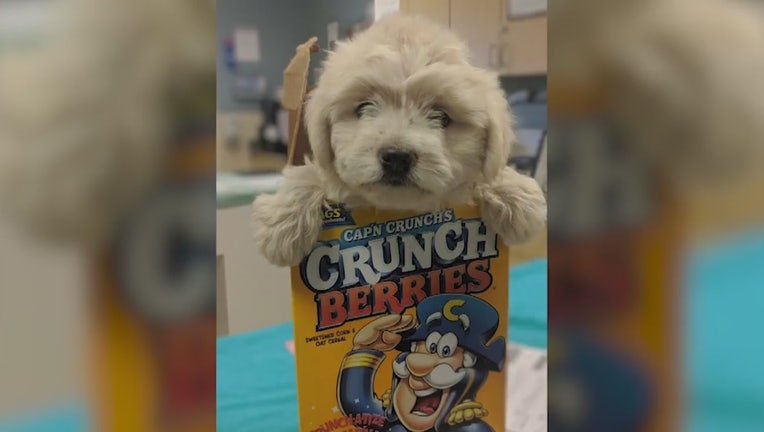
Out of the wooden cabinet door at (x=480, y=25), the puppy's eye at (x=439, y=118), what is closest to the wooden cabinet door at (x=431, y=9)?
the wooden cabinet door at (x=480, y=25)

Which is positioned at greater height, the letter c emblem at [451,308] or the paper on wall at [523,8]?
the paper on wall at [523,8]

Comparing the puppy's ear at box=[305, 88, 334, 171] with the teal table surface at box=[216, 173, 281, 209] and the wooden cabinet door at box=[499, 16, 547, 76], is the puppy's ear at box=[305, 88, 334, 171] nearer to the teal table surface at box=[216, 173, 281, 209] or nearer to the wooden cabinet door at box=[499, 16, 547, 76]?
the teal table surface at box=[216, 173, 281, 209]

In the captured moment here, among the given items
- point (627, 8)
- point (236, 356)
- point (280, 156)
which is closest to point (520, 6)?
point (280, 156)

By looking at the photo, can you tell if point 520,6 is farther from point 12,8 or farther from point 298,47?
point 12,8

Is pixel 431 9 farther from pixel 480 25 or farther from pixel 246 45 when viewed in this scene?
pixel 246 45

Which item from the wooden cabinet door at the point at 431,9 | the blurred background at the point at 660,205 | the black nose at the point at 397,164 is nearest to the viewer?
the blurred background at the point at 660,205

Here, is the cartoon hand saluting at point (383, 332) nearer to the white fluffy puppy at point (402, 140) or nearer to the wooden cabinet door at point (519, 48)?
the white fluffy puppy at point (402, 140)

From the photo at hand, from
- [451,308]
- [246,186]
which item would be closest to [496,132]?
[451,308]
